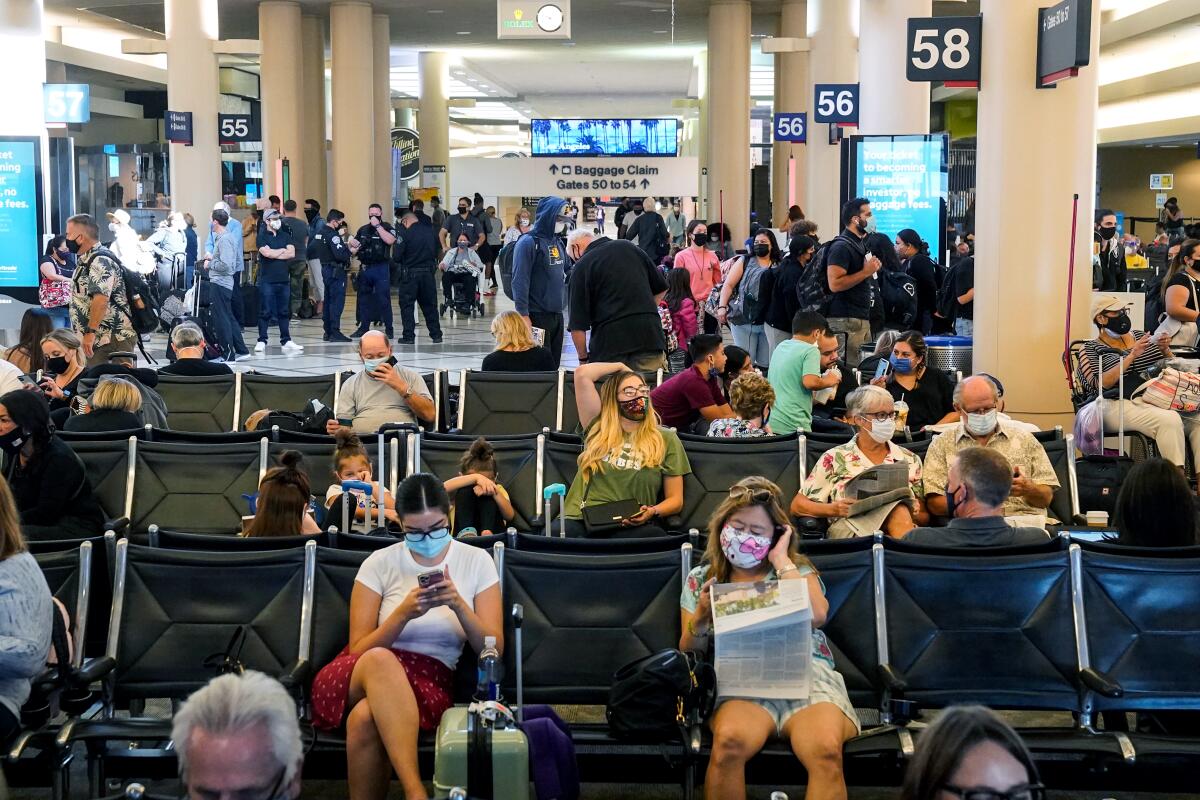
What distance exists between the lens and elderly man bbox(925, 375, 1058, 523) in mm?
6867

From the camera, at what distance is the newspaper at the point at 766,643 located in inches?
186

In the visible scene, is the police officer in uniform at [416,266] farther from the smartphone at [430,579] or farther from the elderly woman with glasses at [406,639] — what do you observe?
the smartphone at [430,579]

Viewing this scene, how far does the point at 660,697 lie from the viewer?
468 centimetres

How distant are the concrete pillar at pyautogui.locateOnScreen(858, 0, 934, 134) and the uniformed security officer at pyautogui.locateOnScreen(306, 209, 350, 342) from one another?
7.36m

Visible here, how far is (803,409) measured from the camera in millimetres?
8922

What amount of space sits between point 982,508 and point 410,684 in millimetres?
2214

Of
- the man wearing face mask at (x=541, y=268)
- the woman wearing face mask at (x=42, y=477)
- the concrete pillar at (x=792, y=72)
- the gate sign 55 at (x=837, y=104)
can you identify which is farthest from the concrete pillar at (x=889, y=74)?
the woman wearing face mask at (x=42, y=477)

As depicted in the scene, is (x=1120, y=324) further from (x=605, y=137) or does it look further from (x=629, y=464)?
(x=605, y=137)

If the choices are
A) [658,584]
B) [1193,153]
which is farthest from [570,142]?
[658,584]

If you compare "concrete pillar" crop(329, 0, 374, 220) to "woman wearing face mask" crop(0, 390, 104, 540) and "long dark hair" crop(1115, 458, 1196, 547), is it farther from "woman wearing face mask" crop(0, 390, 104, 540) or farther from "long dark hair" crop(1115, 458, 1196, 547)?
"long dark hair" crop(1115, 458, 1196, 547)

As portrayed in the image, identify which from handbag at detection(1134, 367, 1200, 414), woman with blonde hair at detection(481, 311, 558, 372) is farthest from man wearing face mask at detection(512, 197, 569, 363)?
handbag at detection(1134, 367, 1200, 414)

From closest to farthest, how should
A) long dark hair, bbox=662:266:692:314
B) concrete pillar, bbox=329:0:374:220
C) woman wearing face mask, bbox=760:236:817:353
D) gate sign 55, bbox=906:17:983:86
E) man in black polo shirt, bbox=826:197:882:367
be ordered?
gate sign 55, bbox=906:17:983:86 → man in black polo shirt, bbox=826:197:882:367 → woman wearing face mask, bbox=760:236:817:353 → long dark hair, bbox=662:266:692:314 → concrete pillar, bbox=329:0:374:220

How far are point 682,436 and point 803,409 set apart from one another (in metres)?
1.62

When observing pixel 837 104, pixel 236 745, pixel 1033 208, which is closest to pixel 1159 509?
pixel 236 745
